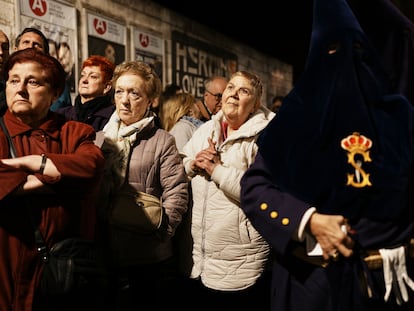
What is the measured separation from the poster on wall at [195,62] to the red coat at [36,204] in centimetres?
548

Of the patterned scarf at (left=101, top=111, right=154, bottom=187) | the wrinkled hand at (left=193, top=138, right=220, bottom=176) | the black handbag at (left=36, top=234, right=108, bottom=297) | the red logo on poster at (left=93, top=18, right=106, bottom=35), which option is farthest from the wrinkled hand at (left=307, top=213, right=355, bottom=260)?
the red logo on poster at (left=93, top=18, right=106, bottom=35)

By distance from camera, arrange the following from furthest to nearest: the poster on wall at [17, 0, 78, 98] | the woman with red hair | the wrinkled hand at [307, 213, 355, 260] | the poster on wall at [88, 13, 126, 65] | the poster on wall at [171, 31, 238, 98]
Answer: the poster on wall at [171, 31, 238, 98]
the poster on wall at [88, 13, 126, 65]
the poster on wall at [17, 0, 78, 98]
the woman with red hair
the wrinkled hand at [307, 213, 355, 260]

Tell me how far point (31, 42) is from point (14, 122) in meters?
1.37

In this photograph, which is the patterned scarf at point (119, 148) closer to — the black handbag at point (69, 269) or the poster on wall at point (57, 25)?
the black handbag at point (69, 269)

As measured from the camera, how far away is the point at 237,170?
8.58 feet

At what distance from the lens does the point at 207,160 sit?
2670mm

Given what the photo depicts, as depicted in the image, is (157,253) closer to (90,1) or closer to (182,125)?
(182,125)

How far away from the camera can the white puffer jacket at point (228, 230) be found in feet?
8.73

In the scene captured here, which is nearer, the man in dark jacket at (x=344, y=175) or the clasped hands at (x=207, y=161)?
the man in dark jacket at (x=344, y=175)

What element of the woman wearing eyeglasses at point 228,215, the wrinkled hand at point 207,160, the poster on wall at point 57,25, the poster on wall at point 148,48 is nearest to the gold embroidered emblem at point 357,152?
the woman wearing eyeglasses at point 228,215

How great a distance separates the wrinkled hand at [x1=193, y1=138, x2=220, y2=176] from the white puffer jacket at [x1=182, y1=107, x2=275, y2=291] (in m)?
0.04

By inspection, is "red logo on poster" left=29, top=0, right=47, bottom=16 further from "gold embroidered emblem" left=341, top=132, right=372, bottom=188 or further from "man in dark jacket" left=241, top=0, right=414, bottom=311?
"gold embroidered emblem" left=341, top=132, right=372, bottom=188

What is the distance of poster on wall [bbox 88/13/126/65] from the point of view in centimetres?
551

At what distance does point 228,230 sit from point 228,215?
0.08 meters
